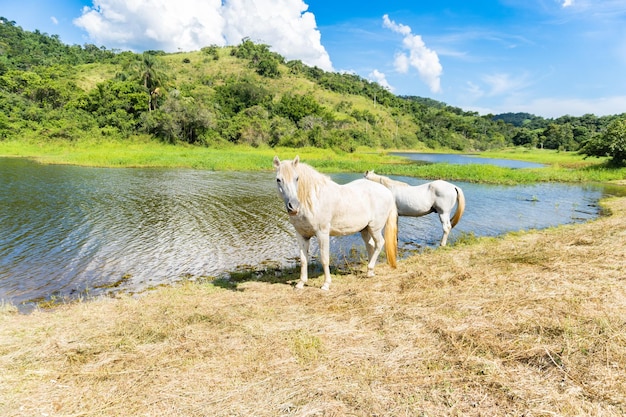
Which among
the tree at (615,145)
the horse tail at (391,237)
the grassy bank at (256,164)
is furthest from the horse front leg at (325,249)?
the tree at (615,145)

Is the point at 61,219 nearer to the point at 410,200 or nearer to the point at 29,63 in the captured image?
the point at 410,200

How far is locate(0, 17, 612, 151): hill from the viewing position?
53969mm

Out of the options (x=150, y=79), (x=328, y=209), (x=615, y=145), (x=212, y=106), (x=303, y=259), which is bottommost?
(x=303, y=259)

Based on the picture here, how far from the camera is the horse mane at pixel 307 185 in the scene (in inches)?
257

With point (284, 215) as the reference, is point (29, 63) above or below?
above

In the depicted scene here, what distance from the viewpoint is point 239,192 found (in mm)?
22031

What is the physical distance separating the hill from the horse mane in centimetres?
5122

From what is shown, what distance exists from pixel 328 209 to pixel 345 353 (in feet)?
11.4

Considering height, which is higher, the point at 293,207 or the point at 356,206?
the point at 293,207

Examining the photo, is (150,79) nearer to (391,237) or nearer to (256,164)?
(256,164)

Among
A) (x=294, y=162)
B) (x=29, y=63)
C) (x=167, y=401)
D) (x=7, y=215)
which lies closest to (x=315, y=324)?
(x=167, y=401)

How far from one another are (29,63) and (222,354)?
11185 centimetres

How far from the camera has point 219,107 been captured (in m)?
70.7

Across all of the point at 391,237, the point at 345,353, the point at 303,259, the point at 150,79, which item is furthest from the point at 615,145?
the point at 150,79
